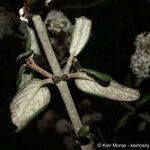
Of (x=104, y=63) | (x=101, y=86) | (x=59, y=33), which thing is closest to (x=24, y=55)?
(x=101, y=86)

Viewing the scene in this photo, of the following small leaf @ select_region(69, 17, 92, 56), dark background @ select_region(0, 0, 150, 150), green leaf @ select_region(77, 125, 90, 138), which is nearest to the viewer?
green leaf @ select_region(77, 125, 90, 138)

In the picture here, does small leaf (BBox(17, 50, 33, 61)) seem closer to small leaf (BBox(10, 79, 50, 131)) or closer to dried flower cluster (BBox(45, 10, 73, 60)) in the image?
small leaf (BBox(10, 79, 50, 131))

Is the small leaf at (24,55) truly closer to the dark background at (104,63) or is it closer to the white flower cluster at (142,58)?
the dark background at (104,63)

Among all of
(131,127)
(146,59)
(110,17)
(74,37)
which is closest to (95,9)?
(110,17)

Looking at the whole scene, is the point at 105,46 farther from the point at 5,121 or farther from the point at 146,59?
the point at 146,59

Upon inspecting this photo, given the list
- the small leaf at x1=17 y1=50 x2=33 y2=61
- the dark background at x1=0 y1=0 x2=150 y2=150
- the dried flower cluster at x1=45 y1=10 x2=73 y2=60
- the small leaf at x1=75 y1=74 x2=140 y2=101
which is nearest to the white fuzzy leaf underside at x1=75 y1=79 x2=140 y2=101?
the small leaf at x1=75 y1=74 x2=140 y2=101

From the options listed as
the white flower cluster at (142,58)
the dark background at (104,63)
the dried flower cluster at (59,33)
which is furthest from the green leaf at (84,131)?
the white flower cluster at (142,58)
